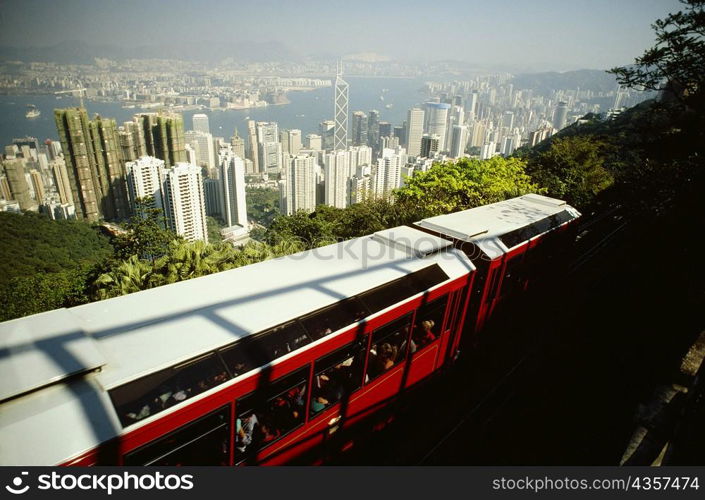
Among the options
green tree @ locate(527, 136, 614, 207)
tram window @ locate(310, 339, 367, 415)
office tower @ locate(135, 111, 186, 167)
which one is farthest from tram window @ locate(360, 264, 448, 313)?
office tower @ locate(135, 111, 186, 167)

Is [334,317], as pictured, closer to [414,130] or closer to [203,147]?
[203,147]

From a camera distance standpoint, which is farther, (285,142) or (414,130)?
(414,130)

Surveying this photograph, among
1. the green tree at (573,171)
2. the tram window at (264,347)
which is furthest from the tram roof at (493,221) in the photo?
the green tree at (573,171)

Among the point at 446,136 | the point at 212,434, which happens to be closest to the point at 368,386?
the point at 212,434

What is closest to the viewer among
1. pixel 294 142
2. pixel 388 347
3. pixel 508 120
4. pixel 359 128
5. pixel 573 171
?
pixel 388 347

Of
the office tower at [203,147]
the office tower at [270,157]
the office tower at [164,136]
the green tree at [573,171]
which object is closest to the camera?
the green tree at [573,171]

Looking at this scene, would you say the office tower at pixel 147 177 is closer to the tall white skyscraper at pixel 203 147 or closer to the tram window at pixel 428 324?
the tram window at pixel 428 324

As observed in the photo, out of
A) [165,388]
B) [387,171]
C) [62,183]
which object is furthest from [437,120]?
[165,388]
